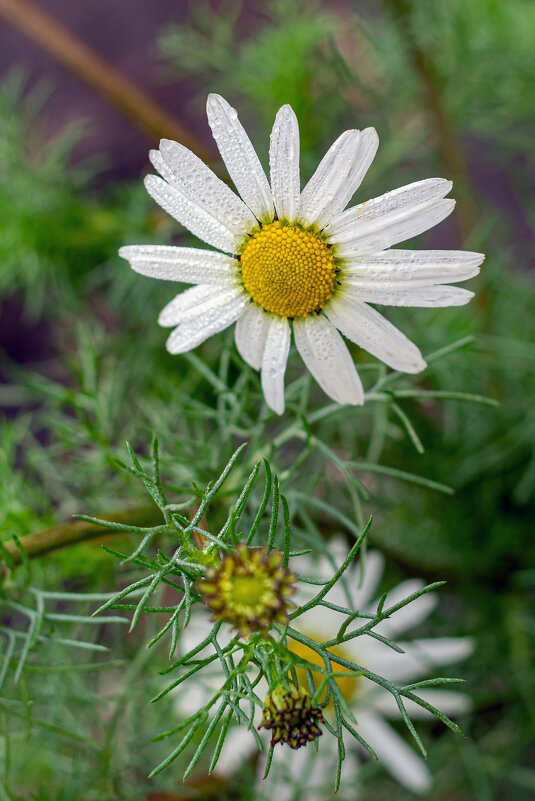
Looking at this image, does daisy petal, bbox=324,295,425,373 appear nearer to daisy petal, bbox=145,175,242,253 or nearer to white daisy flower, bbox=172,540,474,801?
daisy petal, bbox=145,175,242,253

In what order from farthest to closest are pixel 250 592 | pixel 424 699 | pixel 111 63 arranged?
pixel 111 63 < pixel 424 699 < pixel 250 592

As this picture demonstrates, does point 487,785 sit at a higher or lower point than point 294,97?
lower

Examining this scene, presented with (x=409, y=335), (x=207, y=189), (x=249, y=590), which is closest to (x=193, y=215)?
(x=207, y=189)

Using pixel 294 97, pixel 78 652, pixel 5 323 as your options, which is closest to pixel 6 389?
pixel 5 323

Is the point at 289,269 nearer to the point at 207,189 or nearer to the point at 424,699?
the point at 207,189

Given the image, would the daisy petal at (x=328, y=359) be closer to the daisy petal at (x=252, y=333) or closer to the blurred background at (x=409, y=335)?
the daisy petal at (x=252, y=333)

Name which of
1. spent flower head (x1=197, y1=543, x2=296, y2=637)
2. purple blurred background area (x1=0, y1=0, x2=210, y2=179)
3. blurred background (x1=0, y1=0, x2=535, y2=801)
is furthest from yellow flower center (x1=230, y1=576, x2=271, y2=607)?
purple blurred background area (x1=0, y1=0, x2=210, y2=179)

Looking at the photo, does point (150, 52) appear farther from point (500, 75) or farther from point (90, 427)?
point (90, 427)

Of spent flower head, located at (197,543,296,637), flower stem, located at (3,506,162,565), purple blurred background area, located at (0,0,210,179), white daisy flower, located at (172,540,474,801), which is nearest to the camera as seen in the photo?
spent flower head, located at (197,543,296,637)
